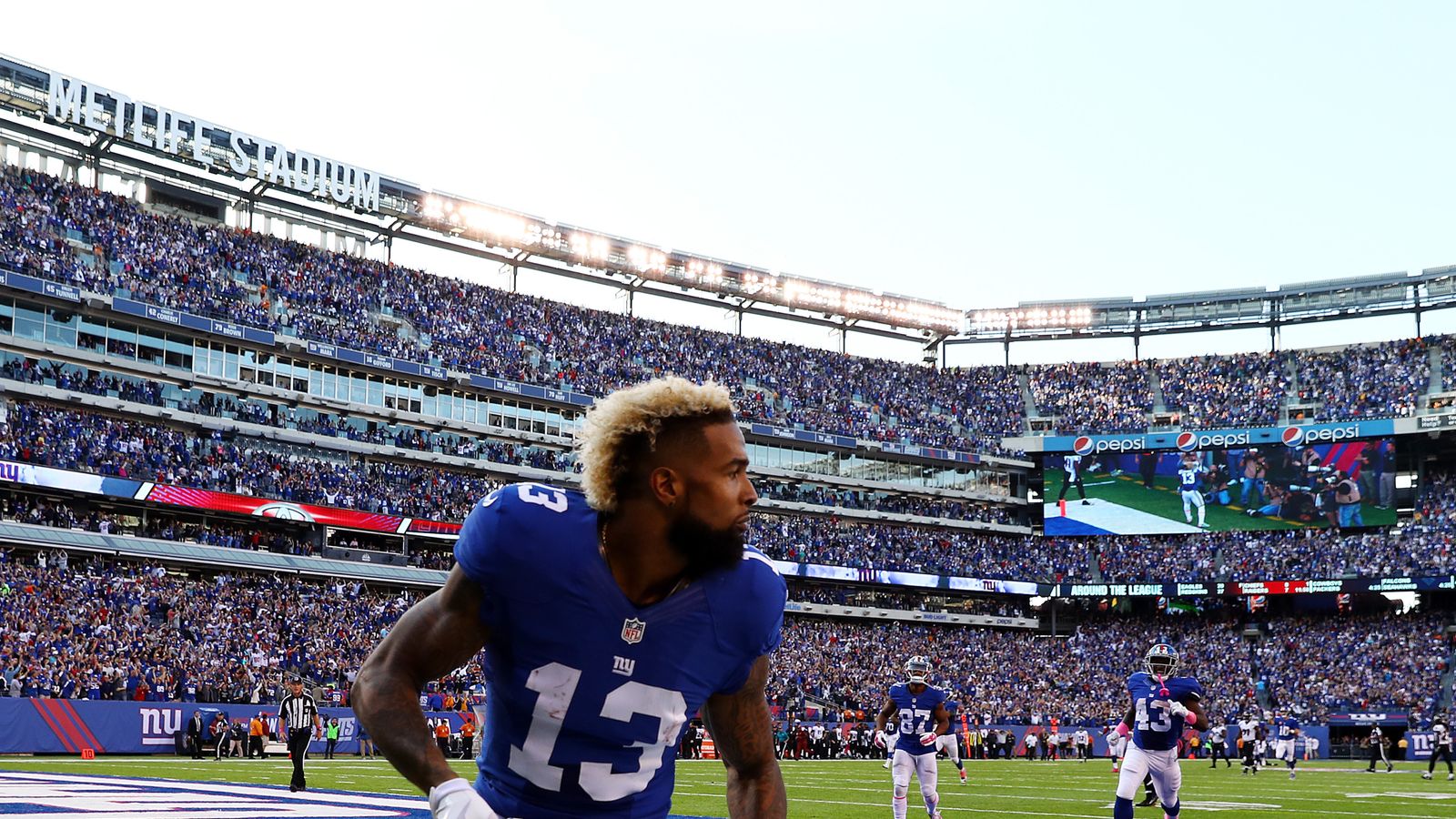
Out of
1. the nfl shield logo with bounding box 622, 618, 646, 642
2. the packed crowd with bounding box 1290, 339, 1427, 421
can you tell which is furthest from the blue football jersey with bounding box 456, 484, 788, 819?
the packed crowd with bounding box 1290, 339, 1427, 421

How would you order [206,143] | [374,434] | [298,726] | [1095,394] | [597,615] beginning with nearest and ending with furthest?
[597,615] < [298,726] < [206,143] < [374,434] < [1095,394]

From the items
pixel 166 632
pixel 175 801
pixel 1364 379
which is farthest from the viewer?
pixel 1364 379

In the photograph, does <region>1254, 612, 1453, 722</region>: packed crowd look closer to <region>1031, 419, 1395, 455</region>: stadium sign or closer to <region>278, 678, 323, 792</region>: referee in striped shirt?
<region>1031, 419, 1395, 455</region>: stadium sign

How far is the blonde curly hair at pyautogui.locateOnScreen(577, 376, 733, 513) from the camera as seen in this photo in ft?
11.6

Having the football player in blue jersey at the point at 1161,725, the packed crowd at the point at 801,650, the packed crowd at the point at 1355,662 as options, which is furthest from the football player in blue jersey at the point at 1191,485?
the football player in blue jersey at the point at 1161,725

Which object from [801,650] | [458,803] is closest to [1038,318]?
[801,650]

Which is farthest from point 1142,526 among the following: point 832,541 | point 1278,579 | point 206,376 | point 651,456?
point 651,456

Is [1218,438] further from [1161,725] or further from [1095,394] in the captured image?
[1161,725]

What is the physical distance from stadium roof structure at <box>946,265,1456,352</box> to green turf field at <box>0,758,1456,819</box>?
41039 millimetres

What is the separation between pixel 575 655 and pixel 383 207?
59244 mm

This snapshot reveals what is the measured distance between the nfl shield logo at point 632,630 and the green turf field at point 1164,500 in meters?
65.9

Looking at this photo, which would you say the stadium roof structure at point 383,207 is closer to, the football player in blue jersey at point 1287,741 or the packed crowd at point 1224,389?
the packed crowd at point 1224,389

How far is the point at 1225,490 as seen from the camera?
65.4m

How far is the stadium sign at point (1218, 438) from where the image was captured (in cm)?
6359
